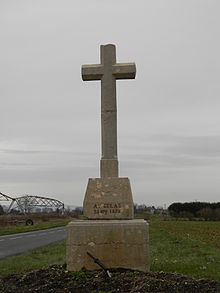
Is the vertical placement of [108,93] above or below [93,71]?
below

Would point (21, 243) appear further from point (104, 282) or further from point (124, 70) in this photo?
point (104, 282)

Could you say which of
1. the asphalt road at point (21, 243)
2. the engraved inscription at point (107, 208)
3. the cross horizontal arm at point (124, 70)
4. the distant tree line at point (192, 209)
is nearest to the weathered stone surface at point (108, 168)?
the engraved inscription at point (107, 208)

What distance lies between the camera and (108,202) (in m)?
7.36

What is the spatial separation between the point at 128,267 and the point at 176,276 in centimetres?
76

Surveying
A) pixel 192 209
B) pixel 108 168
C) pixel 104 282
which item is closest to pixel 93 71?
pixel 108 168

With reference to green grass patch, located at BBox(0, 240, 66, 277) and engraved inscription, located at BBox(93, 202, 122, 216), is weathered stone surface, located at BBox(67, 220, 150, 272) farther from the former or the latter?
Answer: green grass patch, located at BBox(0, 240, 66, 277)

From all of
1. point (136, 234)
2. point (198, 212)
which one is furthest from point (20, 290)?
point (198, 212)

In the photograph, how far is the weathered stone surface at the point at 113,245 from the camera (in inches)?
269

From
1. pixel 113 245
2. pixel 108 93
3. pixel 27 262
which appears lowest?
pixel 27 262

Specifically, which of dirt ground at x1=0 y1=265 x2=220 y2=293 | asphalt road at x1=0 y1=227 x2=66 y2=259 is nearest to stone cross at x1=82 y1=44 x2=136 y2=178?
dirt ground at x1=0 y1=265 x2=220 y2=293

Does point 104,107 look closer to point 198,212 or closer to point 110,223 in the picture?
point 110,223

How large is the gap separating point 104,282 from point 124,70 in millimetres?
3745

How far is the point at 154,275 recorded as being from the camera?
6.51 meters

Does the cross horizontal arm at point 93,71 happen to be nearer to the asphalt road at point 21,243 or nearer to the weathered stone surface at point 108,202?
the weathered stone surface at point 108,202
